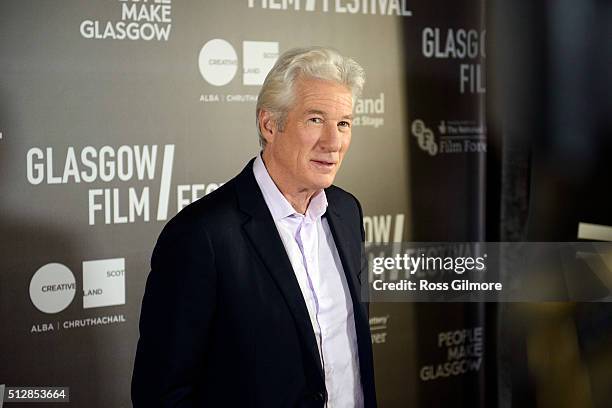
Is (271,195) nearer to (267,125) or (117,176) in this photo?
(267,125)

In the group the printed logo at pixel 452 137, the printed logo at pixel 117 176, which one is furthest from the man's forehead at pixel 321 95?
the printed logo at pixel 452 137

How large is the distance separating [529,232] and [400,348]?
0.67m

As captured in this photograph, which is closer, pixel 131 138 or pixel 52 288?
pixel 52 288

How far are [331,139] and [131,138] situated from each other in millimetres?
997

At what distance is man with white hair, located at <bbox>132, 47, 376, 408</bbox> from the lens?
74.9 inches

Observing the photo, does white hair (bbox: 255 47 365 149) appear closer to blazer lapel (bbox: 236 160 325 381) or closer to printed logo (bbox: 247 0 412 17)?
blazer lapel (bbox: 236 160 325 381)

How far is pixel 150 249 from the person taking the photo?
2955 millimetres

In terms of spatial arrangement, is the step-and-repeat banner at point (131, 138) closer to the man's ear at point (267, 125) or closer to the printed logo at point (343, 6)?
the printed logo at point (343, 6)

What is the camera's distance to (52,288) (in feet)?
9.08

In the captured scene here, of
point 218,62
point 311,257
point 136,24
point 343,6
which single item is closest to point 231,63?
point 218,62

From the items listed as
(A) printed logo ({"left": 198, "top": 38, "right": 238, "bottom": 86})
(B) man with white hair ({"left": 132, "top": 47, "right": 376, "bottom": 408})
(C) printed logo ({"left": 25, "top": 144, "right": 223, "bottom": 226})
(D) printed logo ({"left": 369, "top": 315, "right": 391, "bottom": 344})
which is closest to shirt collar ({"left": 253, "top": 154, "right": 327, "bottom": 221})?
(B) man with white hair ({"left": 132, "top": 47, "right": 376, "bottom": 408})

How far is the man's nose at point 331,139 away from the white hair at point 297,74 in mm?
89

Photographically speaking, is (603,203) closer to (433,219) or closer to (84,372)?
(433,219)

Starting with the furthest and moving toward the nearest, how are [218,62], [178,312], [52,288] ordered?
[218,62]
[52,288]
[178,312]
